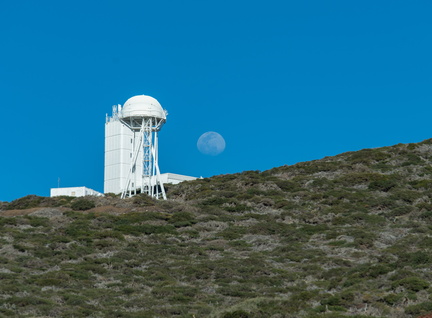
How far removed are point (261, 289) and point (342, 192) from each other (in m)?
20.7

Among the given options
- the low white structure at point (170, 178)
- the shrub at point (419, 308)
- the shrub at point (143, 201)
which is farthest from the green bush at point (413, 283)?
the low white structure at point (170, 178)

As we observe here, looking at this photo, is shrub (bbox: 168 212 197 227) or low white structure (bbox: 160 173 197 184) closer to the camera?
shrub (bbox: 168 212 197 227)

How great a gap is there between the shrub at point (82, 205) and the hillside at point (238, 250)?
0.11 meters

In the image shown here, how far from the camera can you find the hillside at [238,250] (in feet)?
76.8

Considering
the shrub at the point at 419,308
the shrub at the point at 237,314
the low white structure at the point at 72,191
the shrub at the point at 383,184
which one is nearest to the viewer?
the shrub at the point at 419,308

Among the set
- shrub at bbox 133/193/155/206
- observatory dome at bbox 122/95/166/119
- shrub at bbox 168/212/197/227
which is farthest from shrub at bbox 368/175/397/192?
observatory dome at bbox 122/95/166/119

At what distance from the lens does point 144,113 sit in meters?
53.3

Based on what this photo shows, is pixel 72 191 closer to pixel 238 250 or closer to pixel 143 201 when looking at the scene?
pixel 143 201

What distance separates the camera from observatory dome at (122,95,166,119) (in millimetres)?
53438

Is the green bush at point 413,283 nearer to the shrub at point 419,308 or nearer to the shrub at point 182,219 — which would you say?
the shrub at point 419,308

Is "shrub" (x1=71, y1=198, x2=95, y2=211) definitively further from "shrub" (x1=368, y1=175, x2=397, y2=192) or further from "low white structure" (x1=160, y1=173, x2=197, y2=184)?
"low white structure" (x1=160, y1=173, x2=197, y2=184)

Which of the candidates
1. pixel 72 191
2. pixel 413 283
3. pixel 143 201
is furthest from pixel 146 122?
pixel 413 283

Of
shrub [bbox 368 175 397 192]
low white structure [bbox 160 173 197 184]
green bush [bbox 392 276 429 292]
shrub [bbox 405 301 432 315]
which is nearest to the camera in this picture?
shrub [bbox 405 301 432 315]

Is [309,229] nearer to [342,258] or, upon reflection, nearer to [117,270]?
[342,258]
